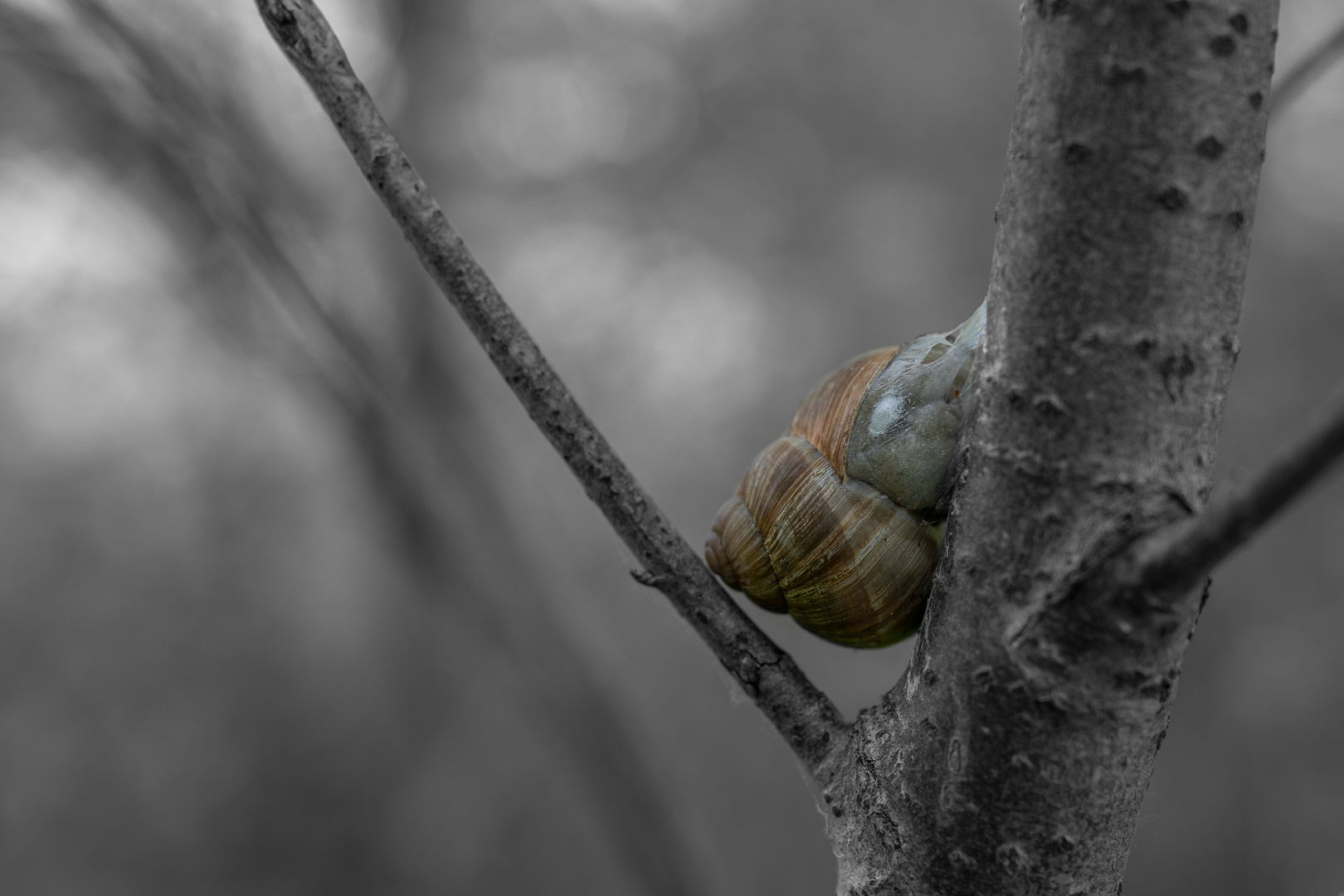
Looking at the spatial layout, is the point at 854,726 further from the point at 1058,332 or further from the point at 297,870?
the point at 297,870

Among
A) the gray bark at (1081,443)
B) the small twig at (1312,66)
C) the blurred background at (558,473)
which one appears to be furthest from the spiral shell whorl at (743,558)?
the blurred background at (558,473)

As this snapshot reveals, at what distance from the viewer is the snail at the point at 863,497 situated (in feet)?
1.47

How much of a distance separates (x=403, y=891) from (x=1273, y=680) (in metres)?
2.55

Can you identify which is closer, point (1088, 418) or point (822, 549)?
point (1088, 418)

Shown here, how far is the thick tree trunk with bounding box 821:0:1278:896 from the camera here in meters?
0.29

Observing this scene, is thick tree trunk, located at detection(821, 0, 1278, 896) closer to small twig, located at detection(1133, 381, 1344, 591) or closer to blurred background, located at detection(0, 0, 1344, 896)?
small twig, located at detection(1133, 381, 1344, 591)

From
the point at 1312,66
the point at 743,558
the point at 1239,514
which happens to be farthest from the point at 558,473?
the point at 1239,514

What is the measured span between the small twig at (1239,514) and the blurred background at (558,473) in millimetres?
1969

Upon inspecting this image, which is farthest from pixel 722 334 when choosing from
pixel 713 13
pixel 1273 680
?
pixel 1273 680

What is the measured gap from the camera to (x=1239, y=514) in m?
0.23

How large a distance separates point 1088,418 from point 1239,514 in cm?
8

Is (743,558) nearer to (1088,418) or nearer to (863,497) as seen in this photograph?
(863,497)

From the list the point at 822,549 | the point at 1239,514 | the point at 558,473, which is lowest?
the point at 1239,514

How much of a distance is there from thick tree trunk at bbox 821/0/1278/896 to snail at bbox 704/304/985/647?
10cm
